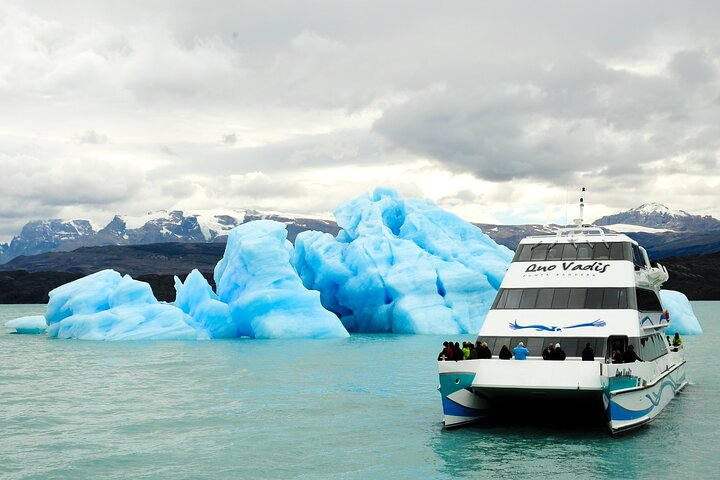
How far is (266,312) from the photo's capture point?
42312mm

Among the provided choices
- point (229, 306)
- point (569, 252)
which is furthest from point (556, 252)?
point (229, 306)

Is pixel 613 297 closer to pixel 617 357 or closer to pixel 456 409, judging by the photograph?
pixel 617 357

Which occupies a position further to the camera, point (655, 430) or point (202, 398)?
point (202, 398)

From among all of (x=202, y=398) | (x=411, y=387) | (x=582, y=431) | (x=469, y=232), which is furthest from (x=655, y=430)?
(x=469, y=232)

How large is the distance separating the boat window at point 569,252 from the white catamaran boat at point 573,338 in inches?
1.0

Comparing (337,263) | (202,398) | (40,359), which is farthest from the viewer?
(337,263)

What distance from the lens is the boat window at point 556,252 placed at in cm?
1939

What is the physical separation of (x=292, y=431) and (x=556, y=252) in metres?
7.99

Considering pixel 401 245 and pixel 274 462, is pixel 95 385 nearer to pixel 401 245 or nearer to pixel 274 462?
pixel 274 462

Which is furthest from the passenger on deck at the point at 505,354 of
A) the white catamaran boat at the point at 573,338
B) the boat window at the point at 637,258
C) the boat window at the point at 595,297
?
the boat window at the point at 637,258

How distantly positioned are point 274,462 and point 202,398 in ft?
27.7

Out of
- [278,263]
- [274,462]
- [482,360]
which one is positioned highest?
[278,263]

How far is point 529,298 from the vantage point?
18.4m

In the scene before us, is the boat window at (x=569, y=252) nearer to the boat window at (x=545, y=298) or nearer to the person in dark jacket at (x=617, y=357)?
the boat window at (x=545, y=298)
